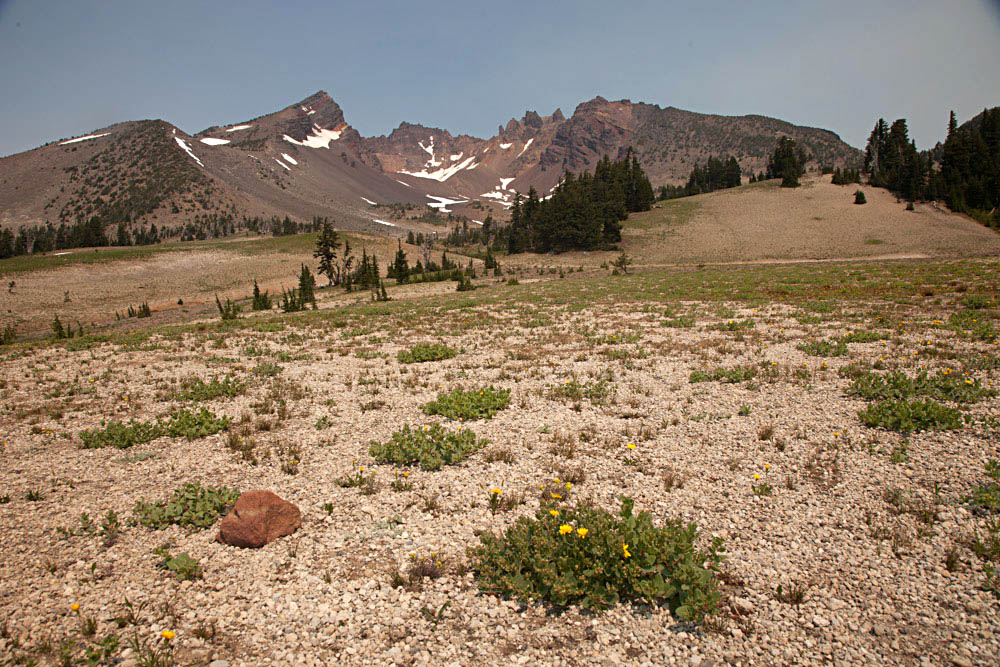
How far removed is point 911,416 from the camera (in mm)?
7844

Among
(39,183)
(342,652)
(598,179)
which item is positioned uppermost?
(39,183)

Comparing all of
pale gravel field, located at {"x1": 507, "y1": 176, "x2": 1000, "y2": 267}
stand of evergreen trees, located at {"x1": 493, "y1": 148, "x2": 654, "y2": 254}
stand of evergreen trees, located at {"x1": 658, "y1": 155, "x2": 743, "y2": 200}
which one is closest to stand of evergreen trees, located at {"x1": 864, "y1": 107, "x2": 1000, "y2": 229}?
pale gravel field, located at {"x1": 507, "y1": 176, "x2": 1000, "y2": 267}

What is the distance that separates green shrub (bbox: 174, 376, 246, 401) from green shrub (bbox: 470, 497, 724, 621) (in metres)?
9.54

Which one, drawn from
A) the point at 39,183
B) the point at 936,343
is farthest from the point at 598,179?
the point at 39,183

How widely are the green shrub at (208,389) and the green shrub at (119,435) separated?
2.31 meters

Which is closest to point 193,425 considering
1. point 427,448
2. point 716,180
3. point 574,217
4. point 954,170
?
point 427,448

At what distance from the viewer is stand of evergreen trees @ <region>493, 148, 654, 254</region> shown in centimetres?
8531

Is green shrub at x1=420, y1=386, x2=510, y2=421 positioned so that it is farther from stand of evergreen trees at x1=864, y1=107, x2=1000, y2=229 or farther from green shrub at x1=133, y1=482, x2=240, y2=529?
stand of evergreen trees at x1=864, y1=107, x2=1000, y2=229

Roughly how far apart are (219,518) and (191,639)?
2253 millimetres

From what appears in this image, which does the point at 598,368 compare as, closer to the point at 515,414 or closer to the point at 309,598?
the point at 515,414

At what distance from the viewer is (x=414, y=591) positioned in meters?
4.85

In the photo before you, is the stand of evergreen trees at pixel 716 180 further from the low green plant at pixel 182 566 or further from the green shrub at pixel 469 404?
the low green plant at pixel 182 566

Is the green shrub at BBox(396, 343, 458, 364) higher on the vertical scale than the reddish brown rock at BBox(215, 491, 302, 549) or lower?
higher

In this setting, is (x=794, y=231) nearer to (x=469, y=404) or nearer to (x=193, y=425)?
(x=469, y=404)
